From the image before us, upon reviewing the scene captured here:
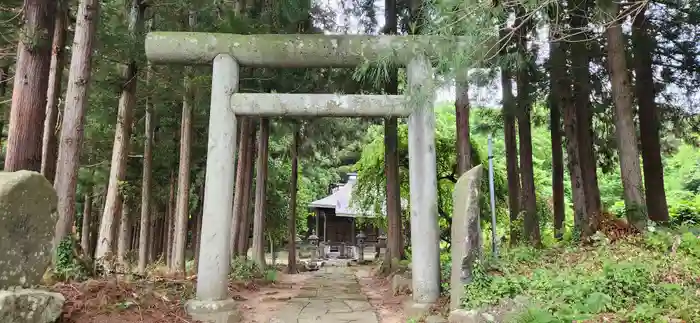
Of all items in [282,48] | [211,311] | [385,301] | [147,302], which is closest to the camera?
[147,302]

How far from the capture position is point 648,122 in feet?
30.4

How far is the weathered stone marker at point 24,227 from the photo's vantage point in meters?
3.92

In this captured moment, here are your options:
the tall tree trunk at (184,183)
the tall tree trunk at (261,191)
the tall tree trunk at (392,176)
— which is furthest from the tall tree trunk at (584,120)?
the tall tree trunk at (184,183)

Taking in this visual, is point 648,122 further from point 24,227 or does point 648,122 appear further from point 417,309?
point 24,227

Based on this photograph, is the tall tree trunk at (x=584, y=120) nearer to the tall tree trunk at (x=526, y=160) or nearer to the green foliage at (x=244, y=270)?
the tall tree trunk at (x=526, y=160)

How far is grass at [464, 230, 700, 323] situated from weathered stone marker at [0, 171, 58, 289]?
14.0 ft

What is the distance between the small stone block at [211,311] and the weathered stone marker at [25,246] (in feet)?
5.26

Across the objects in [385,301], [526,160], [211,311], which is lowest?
[385,301]

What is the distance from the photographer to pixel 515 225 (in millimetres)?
10305

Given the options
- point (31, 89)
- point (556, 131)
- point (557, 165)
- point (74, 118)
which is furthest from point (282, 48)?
point (557, 165)

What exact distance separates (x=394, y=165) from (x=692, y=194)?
17.5m

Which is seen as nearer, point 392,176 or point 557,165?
point 392,176

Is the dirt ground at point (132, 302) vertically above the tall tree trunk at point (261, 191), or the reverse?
the tall tree trunk at point (261, 191)

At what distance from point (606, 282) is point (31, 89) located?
703 cm
